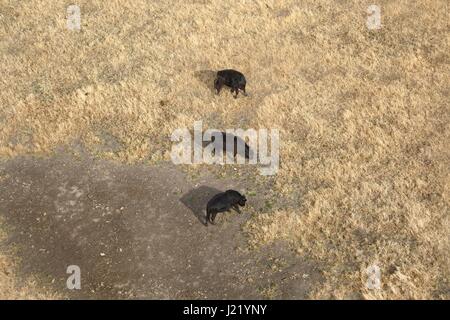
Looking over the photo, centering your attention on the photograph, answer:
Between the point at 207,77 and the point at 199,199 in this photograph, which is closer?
the point at 199,199

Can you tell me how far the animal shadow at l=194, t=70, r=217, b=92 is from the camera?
2080cm

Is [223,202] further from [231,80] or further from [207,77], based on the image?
[207,77]

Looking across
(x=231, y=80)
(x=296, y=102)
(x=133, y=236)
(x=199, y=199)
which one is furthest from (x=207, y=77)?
(x=133, y=236)

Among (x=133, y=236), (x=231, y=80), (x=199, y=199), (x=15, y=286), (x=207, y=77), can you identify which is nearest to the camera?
(x=15, y=286)

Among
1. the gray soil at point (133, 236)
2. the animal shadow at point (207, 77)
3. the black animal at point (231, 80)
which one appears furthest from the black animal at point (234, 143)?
the animal shadow at point (207, 77)

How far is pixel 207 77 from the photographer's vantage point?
69.8 ft

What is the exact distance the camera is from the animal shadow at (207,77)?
2080 cm

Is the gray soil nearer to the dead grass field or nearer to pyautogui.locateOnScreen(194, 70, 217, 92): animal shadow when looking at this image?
the dead grass field

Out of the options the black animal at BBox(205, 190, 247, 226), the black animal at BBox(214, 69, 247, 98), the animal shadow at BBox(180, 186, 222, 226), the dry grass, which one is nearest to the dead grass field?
the black animal at BBox(214, 69, 247, 98)

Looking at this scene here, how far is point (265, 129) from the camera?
18.2m

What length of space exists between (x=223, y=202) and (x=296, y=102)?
688 centimetres
